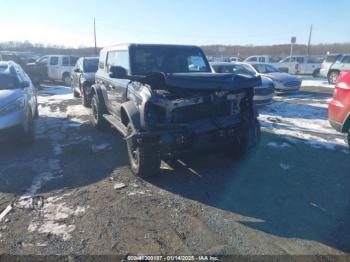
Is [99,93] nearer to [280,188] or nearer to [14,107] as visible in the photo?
[14,107]

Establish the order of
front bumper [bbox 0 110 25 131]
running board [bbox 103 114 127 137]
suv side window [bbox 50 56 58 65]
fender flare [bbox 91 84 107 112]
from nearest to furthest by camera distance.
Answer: running board [bbox 103 114 127 137]
front bumper [bbox 0 110 25 131]
fender flare [bbox 91 84 107 112]
suv side window [bbox 50 56 58 65]

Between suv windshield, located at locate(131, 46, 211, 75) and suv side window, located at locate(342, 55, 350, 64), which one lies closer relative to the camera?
suv windshield, located at locate(131, 46, 211, 75)

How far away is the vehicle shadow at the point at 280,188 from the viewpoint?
3.64 metres

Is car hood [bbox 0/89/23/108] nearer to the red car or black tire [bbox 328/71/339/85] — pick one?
the red car

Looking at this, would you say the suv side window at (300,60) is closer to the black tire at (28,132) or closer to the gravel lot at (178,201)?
the gravel lot at (178,201)

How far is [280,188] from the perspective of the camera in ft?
15.2

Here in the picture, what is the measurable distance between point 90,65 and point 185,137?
8571mm

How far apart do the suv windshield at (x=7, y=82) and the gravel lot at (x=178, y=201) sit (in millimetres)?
1271

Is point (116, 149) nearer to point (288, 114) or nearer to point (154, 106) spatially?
point (154, 106)

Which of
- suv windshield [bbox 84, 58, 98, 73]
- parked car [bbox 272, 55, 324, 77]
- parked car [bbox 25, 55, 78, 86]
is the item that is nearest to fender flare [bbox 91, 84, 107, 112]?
suv windshield [bbox 84, 58, 98, 73]

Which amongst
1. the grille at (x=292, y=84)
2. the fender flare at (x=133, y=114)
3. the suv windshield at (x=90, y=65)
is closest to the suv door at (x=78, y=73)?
the suv windshield at (x=90, y=65)

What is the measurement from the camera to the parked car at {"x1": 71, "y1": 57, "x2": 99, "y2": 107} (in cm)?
1080

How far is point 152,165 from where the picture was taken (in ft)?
15.5

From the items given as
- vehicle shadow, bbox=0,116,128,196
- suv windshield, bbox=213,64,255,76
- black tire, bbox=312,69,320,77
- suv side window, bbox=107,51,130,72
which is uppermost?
suv side window, bbox=107,51,130,72
